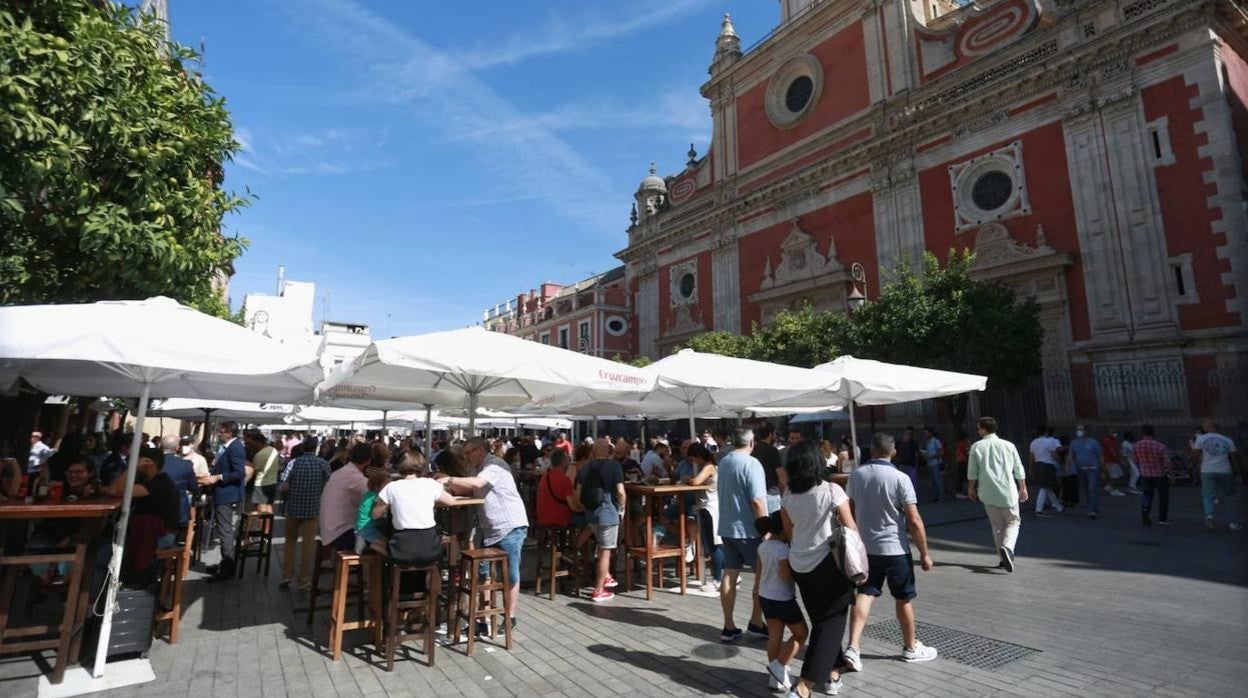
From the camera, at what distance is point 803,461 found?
3926 millimetres

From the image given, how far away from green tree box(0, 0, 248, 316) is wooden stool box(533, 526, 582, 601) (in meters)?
5.22

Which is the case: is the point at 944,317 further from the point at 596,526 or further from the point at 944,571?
the point at 596,526

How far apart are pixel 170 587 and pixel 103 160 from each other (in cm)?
445

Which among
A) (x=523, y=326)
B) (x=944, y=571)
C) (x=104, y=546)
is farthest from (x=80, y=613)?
(x=523, y=326)

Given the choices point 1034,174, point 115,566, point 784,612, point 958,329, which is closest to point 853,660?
point 784,612

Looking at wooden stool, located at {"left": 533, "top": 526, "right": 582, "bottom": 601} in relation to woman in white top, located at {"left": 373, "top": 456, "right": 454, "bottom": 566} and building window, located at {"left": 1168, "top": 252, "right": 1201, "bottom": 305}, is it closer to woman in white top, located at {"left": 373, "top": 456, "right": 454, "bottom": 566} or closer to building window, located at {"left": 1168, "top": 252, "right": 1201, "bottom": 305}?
woman in white top, located at {"left": 373, "top": 456, "right": 454, "bottom": 566}

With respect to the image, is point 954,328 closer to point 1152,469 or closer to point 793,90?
point 1152,469

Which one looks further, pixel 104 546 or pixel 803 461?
pixel 104 546

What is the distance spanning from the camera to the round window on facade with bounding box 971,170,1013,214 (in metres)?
18.6

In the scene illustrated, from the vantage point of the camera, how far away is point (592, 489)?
6.21 m

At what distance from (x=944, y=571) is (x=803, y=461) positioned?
4628 mm

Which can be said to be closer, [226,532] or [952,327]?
[226,532]

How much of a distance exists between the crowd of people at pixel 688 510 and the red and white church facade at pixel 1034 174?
25.8 feet

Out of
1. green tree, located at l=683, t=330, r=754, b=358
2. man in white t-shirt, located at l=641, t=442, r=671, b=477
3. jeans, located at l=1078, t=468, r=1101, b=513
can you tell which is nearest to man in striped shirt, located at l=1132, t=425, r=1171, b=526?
jeans, located at l=1078, t=468, r=1101, b=513
